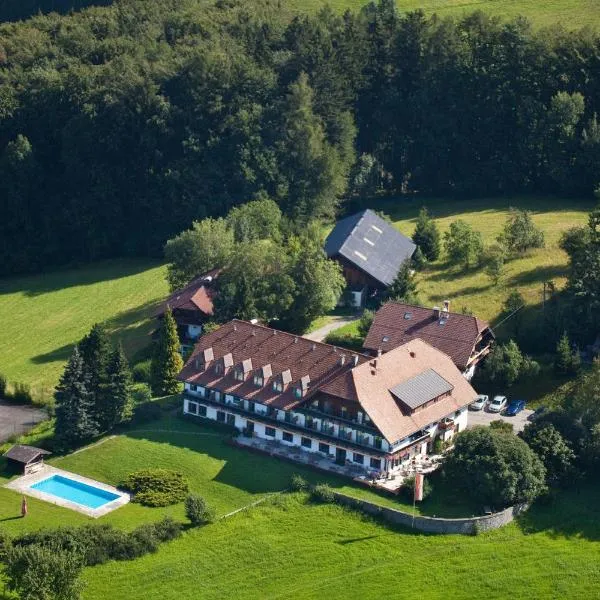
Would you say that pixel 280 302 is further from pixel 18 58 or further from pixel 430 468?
pixel 18 58

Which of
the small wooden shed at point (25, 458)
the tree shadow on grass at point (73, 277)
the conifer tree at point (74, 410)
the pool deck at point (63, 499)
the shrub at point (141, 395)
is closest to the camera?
the pool deck at point (63, 499)

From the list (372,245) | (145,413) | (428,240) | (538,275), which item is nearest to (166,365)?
(145,413)

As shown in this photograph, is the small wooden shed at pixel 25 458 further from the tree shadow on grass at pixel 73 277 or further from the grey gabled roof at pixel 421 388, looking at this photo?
the tree shadow on grass at pixel 73 277

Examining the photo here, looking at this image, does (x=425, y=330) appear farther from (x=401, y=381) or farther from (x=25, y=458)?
(x=25, y=458)

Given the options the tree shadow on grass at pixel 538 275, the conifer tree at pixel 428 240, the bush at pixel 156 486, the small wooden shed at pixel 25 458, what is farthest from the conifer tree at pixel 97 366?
the tree shadow on grass at pixel 538 275

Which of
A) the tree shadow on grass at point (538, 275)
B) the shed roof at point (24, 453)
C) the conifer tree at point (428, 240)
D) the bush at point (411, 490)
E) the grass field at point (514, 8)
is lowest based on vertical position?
the bush at point (411, 490)

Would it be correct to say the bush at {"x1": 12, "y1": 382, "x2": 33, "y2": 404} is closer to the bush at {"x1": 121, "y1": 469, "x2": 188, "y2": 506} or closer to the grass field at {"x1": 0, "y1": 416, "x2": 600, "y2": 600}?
the grass field at {"x1": 0, "y1": 416, "x2": 600, "y2": 600}

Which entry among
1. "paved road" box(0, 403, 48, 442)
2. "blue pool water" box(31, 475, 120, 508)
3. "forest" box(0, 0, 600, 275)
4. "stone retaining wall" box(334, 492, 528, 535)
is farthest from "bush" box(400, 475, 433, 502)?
"forest" box(0, 0, 600, 275)

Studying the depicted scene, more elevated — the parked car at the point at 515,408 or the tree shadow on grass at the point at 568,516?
the parked car at the point at 515,408
